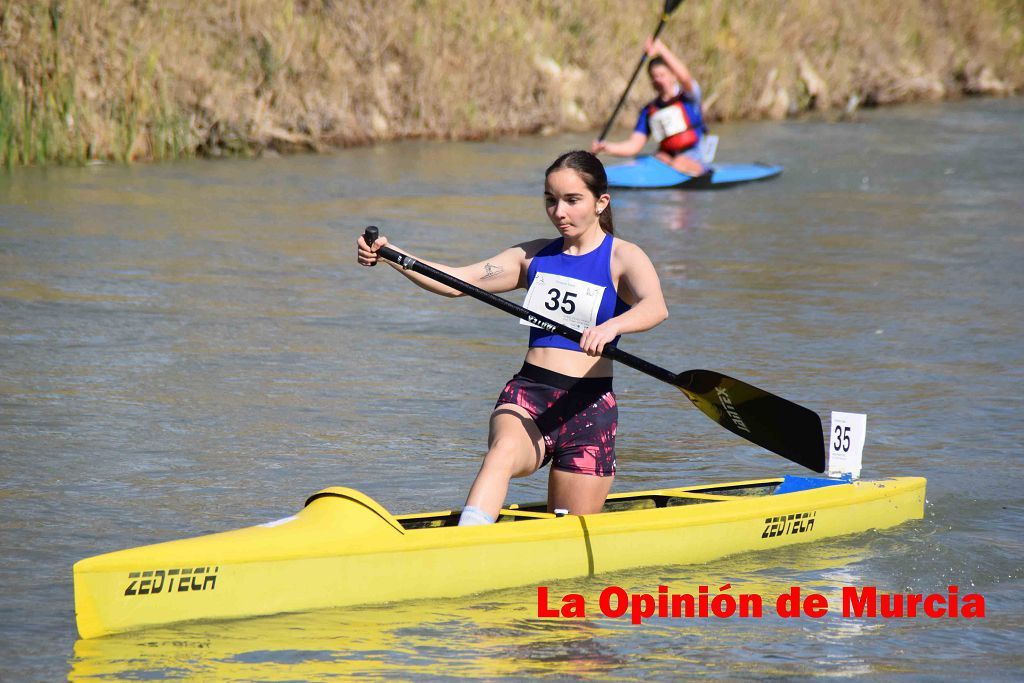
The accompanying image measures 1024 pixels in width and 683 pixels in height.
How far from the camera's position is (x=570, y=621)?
4.32 meters

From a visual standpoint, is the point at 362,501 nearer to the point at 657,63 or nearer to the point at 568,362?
the point at 568,362

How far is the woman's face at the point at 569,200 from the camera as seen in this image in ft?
15.3

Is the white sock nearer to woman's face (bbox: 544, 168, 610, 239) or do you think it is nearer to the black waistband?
the black waistband

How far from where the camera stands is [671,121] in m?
13.9

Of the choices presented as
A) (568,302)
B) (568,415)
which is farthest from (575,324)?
(568,415)

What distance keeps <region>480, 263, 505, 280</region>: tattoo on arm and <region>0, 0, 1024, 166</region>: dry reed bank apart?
928 cm

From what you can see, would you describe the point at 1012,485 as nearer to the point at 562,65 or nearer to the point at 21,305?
the point at 21,305

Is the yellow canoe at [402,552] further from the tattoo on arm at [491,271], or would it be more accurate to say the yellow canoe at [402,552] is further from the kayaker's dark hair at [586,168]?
the kayaker's dark hair at [586,168]

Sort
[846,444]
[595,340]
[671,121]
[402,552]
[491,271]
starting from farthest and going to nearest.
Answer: [671,121] → [846,444] → [491,271] → [595,340] → [402,552]

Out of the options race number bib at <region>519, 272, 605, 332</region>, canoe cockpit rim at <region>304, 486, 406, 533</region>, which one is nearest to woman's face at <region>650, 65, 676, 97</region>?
race number bib at <region>519, 272, 605, 332</region>

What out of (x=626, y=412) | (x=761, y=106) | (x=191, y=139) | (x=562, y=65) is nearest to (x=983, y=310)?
(x=626, y=412)

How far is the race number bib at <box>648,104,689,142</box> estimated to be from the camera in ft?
45.1

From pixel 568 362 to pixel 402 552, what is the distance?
0.87m

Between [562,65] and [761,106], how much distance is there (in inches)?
140
